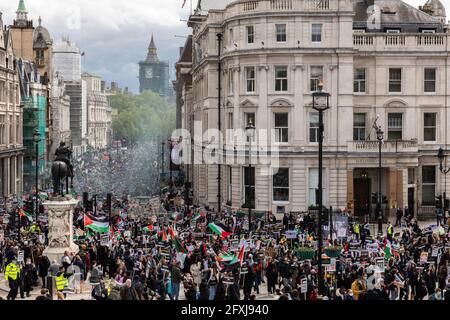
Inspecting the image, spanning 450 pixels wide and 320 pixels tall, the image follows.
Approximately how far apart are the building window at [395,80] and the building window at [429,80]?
61.3 inches

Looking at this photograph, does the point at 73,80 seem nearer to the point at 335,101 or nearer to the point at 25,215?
the point at 335,101

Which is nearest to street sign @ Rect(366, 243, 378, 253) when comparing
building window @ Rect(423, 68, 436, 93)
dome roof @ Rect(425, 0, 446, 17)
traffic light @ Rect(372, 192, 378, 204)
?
traffic light @ Rect(372, 192, 378, 204)

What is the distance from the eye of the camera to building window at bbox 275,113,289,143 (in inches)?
Answer: 2156

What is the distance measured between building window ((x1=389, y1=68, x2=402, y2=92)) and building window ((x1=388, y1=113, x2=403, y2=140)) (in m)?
1.62

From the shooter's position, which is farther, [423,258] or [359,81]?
[359,81]

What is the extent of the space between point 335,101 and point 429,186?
29.0 ft

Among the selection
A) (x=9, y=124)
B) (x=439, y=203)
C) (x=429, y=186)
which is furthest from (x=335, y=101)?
(x=9, y=124)

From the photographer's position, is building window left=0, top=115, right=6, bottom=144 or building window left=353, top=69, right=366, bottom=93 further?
building window left=0, top=115, right=6, bottom=144

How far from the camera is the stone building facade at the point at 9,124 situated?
7688 centimetres

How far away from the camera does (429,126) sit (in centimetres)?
5744

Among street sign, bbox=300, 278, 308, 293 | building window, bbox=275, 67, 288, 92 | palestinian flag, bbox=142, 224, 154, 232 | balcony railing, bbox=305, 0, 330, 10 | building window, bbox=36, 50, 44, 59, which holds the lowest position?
street sign, bbox=300, 278, 308, 293

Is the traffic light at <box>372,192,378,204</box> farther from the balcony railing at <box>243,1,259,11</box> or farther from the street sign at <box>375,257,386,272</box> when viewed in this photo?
the street sign at <box>375,257,386,272</box>

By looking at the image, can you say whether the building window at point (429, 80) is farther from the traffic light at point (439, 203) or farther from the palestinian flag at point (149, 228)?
the palestinian flag at point (149, 228)

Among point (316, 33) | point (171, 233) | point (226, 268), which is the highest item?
point (316, 33)
